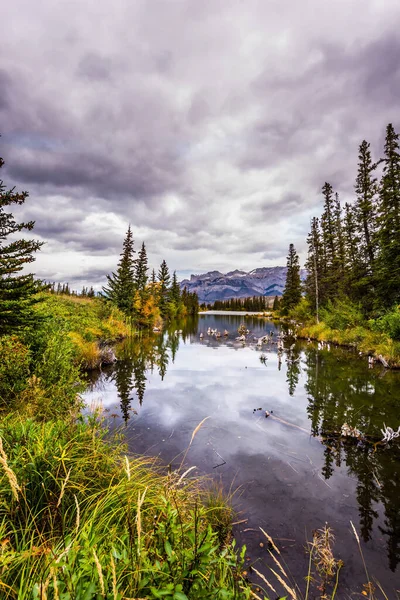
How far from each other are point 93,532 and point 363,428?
8435mm

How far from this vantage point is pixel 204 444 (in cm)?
731

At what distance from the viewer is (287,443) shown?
743cm

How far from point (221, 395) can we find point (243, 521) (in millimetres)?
6753

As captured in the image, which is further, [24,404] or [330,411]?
[330,411]

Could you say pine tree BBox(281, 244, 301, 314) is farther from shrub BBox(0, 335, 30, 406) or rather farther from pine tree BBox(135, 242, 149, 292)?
shrub BBox(0, 335, 30, 406)

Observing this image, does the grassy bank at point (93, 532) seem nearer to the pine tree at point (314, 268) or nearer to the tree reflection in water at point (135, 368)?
the tree reflection in water at point (135, 368)

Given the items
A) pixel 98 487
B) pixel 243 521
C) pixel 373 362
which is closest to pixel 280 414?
pixel 243 521

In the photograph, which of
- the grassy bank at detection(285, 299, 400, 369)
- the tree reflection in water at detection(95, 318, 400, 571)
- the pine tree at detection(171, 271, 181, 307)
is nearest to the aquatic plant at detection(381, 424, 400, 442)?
the tree reflection in water at detection(95, 318, 400, 571)

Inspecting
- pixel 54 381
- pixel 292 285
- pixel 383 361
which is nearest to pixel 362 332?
pixel 383 361

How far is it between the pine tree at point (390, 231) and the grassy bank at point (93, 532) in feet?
74.5

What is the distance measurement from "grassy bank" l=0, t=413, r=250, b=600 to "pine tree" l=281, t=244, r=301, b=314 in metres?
58.1

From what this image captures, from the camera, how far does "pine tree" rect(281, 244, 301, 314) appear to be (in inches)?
2327

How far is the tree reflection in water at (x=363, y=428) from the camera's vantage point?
4930 mm

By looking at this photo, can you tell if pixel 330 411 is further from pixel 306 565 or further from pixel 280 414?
pixel 306 565
